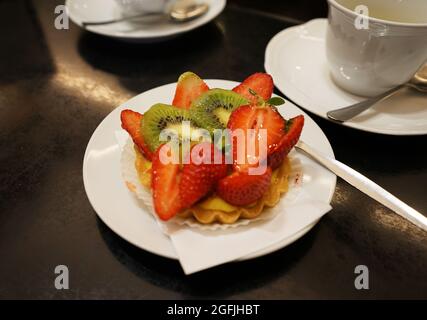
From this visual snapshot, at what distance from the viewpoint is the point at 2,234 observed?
0.81 m

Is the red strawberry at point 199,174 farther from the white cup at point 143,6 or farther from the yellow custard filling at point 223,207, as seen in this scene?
the white cup at point 143,6

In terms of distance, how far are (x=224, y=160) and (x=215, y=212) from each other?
10 centimetres

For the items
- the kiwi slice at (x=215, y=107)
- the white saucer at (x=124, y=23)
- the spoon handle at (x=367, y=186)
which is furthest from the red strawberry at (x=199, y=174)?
the white saucer at (x=124, y=23)

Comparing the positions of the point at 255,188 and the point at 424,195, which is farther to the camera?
the point at 424,195

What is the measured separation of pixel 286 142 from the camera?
31.4 inches

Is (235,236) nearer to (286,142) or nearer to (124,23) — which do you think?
(286,142)

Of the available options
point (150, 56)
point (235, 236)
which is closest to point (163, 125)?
point (235, 236)

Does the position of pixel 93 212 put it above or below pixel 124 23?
below

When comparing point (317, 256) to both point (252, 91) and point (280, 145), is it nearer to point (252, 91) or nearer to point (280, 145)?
point (280, 145)

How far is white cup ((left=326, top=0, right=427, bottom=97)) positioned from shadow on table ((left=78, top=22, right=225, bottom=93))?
0.43 m

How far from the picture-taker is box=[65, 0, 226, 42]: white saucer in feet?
4.21

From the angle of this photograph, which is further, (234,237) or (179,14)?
(179,14)

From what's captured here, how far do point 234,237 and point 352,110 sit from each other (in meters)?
0.49
